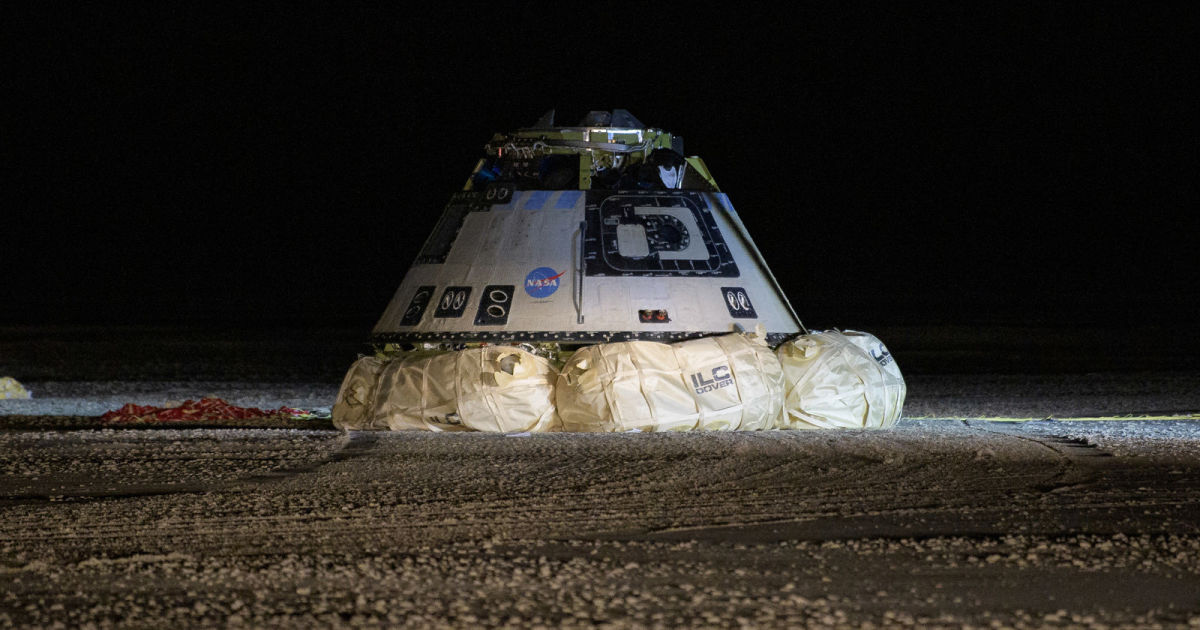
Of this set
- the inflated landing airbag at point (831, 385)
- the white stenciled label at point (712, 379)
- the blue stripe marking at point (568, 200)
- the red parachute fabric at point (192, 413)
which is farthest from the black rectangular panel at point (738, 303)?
the red parachute fabric at point (192, 413)

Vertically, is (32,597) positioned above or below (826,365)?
below

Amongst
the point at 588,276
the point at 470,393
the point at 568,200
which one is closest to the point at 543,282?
the point at 588,276

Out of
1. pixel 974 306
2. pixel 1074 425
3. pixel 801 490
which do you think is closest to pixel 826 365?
pixel 1074 425

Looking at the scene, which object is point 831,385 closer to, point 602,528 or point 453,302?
point 453,302

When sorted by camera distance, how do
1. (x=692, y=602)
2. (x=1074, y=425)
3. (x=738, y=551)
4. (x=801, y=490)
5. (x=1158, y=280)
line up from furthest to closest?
(x=1158, y=280) < (x=1074, y=425) < (x=801, y=490) < (x=738, y=551) < (x=692, y=602)

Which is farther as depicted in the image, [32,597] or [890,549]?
[890,549]

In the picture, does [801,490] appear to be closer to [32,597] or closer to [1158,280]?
[32,597]

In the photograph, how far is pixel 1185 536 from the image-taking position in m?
5.45

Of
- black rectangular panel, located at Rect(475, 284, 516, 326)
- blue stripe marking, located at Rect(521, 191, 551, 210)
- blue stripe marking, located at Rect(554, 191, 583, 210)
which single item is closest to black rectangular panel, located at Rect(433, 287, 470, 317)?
black rectangular panel, located at Rect(475, 284, 516, 326)

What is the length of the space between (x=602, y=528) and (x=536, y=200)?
17.3ft

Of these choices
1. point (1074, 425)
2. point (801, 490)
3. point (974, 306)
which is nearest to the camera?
point (801, 490)

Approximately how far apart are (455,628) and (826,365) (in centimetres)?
556

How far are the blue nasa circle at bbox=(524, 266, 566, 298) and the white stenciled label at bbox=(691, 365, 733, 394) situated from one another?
157 centimetres

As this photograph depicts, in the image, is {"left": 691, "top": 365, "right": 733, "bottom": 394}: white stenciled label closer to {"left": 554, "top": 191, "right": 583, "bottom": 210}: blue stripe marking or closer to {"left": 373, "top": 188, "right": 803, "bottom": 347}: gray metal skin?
{"left": 373, "top": 188, "right": 803, "bottom": 347}: gray metal skin
